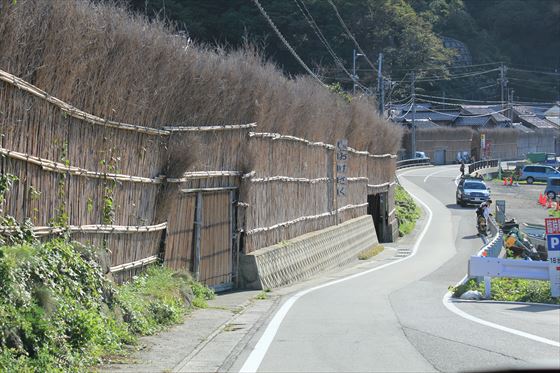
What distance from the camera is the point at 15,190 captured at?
10320 millimetres

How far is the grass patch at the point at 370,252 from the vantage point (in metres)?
32.9

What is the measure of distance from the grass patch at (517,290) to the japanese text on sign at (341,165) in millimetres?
10796

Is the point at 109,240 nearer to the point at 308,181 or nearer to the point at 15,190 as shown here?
the point at 15,190

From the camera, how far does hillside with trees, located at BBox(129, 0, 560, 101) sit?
45.3 meters

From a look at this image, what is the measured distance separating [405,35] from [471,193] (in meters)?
23.4

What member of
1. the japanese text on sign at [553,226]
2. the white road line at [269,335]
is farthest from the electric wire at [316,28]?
the japanese text on sign at [553,226]

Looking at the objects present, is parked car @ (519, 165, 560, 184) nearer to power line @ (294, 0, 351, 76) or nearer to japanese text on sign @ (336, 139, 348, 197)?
power line @ (294, 0, 351, 76)

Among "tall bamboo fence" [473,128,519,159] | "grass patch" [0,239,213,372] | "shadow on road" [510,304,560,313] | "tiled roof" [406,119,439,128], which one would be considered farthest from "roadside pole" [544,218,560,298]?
"tiled roof" [406,119,439,128]

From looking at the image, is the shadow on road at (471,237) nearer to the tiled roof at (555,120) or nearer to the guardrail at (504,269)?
the guardrail at (504,269)

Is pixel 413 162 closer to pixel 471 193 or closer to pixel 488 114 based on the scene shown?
pixel 488 114

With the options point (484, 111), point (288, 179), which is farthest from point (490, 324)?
point (484, 111)

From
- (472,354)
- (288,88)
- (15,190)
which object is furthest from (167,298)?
(288,88)

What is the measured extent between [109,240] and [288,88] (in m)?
11.5

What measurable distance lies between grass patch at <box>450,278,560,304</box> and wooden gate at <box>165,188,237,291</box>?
17.2 ft
